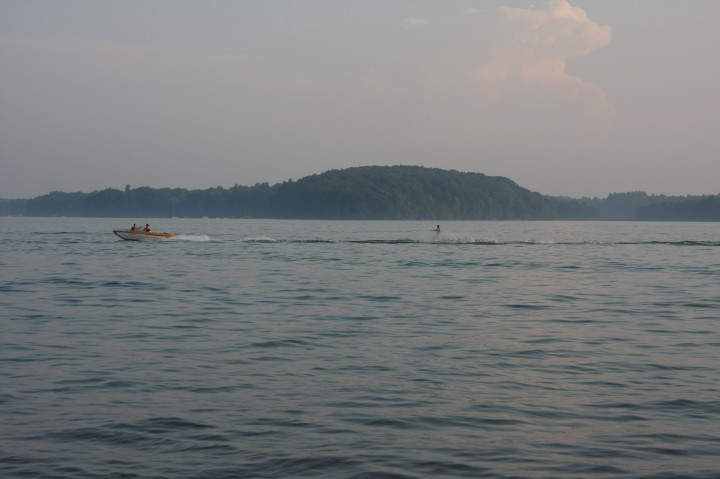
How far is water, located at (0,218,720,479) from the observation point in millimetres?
10430

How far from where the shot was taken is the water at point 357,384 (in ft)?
34.2

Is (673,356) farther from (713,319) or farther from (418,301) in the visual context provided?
(418,301)

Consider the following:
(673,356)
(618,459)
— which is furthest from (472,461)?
(673,356)

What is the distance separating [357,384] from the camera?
14789mm

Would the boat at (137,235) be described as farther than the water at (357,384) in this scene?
Yes

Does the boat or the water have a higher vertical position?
the boat

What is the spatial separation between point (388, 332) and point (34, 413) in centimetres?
1084

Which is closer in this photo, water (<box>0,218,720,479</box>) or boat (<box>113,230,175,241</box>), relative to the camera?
water (<box>0,218,720,479</box>)

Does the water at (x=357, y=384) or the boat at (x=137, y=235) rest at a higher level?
the boat at (x=137, y=235)

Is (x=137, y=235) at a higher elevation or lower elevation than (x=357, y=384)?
higher

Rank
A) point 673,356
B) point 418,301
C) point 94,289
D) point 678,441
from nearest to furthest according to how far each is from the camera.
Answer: point 678,441 < point 673,356 < point 418,301 < point 94,289

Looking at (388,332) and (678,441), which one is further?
(388,332)

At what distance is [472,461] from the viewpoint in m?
→ 10.4

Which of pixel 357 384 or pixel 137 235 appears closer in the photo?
pixel 357 384
